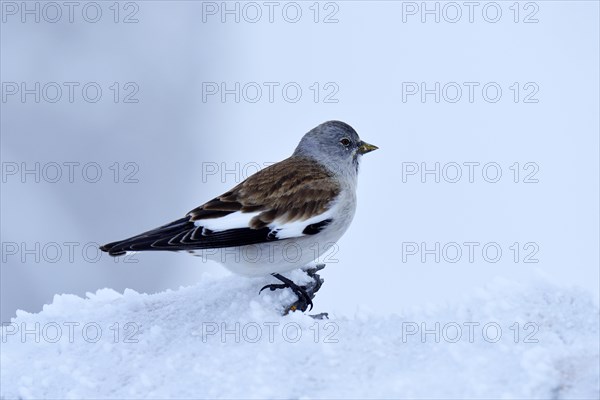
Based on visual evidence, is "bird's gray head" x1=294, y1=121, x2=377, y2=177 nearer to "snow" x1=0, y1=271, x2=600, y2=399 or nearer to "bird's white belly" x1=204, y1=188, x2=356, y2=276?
"bird's white belly" x1=204, y1=188, x2=356, y2=276

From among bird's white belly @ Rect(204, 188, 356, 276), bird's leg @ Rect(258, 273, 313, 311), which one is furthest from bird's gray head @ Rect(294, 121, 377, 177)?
bird's leg @ Rect(258, 273, 313, 311)

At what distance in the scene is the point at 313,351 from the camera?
439 centimetres

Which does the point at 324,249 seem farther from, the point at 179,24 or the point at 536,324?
the point at 179,24

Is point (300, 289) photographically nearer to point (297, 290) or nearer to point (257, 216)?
point (297, 290)

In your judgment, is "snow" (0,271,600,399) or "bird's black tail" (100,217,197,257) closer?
"snow" (0,271,600,399)

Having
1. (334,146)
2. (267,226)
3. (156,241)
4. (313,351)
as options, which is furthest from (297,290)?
(334,146)

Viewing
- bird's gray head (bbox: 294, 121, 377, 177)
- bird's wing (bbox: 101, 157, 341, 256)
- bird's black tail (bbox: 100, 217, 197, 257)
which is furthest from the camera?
bird's gray head (bbox: 294, 121, 377, 177)

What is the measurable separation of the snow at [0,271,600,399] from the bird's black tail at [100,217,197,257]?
378mm

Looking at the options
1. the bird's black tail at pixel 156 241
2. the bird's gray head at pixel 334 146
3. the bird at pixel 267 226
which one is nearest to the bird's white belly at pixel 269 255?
the bird at pixel 267 226

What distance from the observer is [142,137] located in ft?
49.2

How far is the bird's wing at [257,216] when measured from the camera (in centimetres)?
542

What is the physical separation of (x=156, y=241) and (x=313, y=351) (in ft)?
4.66

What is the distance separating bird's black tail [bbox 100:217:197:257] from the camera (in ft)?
17.2

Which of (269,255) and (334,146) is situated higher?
(334,146)
